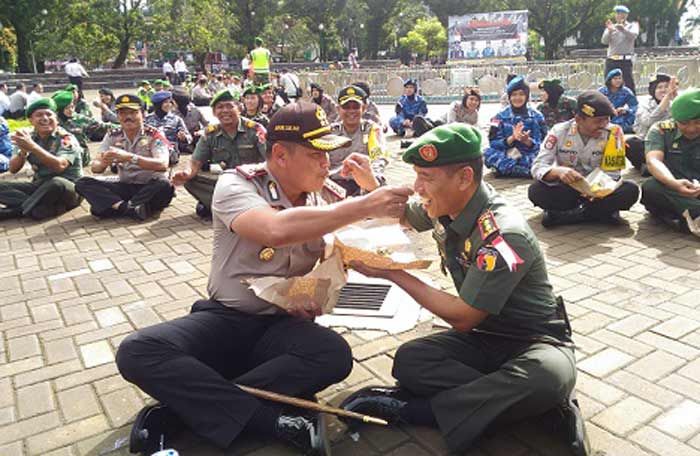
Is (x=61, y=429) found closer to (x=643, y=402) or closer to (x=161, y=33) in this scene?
(x=643, y=402)

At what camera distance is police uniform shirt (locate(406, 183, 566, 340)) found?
2.29 meters

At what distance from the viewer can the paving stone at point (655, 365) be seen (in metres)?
3.00

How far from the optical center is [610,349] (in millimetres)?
3271

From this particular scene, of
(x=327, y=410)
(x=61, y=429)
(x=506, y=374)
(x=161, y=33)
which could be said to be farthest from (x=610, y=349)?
(x=161, y=33)

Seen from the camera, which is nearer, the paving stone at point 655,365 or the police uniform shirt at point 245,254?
the police uniform shirt at point 245,254

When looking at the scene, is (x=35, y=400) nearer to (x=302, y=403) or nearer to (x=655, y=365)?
(x=302, y=403)

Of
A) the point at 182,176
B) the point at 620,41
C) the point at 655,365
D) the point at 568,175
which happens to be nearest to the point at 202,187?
the point at 182,176

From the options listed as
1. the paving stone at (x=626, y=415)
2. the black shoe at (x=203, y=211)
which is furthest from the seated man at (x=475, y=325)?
the black shoe at (x=203, y=211)

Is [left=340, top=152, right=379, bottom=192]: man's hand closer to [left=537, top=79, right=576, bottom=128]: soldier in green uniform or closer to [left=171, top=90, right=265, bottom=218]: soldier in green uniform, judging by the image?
[left=171, top=90, right=265, bottom=218]: soldier in green uniform

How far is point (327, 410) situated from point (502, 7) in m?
45.9

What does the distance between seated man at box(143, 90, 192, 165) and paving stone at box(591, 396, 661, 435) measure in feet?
25.2

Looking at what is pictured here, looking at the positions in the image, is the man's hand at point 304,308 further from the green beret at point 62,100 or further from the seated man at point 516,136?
the green beret at point 62,100

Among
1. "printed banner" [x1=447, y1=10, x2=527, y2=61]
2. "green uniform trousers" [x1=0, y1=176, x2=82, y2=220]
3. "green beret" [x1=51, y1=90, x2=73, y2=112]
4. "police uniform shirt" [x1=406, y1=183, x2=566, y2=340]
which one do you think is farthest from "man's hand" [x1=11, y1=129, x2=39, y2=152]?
"printed banner" [x1=447, y1=10, x2=527, y2=61]

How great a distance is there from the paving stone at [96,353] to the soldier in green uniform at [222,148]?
2915 millimetres
